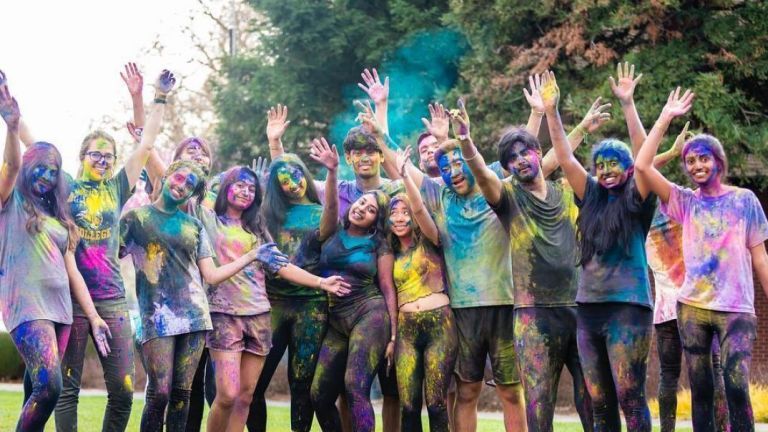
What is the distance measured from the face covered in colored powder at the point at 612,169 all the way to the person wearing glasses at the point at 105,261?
323 cm

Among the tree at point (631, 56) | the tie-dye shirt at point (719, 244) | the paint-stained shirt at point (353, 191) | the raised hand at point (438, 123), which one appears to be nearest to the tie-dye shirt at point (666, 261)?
the tie-dye shirt at point (719, 244)

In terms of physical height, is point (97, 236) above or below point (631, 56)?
below

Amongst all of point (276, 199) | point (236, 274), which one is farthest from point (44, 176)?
point (276, 199)

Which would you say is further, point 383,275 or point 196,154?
point 196,154

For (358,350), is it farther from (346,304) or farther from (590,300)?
(590,300)

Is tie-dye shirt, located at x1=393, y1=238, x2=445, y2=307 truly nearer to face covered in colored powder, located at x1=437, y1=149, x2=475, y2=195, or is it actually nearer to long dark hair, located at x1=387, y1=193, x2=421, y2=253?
long dark hair, located at x1=387, y1=193, x2=421, y2=253

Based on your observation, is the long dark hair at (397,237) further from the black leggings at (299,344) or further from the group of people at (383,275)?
the black leggings at (299,344)

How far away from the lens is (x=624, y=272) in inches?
295

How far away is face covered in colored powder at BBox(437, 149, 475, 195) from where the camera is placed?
831 cm

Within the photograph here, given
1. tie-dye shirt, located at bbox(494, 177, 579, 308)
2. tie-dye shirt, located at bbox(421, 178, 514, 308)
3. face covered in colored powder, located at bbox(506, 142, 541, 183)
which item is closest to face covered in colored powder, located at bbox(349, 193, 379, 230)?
tie-dye shirt, located at bbox(421, 178, 514, 308)

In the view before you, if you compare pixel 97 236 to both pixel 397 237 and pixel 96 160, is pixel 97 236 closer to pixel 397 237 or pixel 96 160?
pixel 96 160

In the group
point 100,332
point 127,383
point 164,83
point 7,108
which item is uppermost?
point 164,83

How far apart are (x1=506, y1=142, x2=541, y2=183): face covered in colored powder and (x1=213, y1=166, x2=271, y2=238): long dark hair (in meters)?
2.01

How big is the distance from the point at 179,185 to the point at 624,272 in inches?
124
